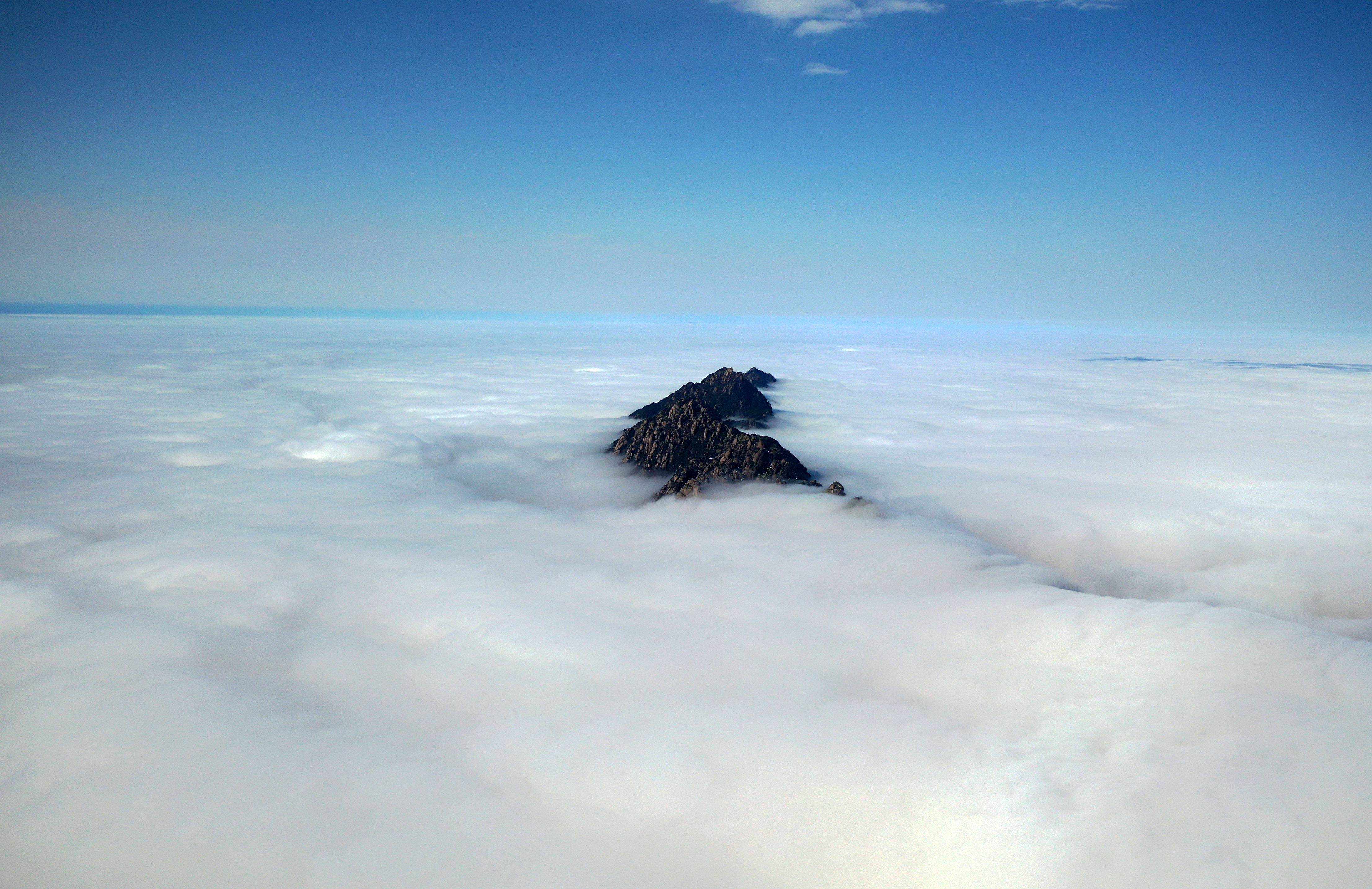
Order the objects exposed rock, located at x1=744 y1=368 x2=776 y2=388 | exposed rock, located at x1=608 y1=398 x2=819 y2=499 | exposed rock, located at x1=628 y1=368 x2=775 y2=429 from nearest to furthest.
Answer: exposed rock, located at x1=608 y1=398 x2=819 y2=499, exposed rock, located at x1=628 y1=368 x2=775 y2=429, exposed rock, located at x1=744 y1=368 x2=776 y2=388

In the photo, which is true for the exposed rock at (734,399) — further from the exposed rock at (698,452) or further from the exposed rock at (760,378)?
the exposed rock at (760,378)

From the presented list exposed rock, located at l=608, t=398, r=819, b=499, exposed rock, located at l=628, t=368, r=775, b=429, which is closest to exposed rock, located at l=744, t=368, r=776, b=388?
exposed rock, located at l=628, t=368, r=775, b=429

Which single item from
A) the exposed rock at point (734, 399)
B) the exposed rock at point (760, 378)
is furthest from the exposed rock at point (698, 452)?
the exposed rock at point (760, 378)

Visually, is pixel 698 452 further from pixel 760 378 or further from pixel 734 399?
pixel 760 378

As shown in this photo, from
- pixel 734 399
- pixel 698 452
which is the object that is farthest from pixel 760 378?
pixel 698 452

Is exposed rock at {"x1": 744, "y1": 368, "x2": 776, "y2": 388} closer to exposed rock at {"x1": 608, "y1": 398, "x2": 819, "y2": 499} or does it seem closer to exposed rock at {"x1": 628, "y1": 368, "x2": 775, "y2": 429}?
exposed rock at {"x1": 628, "y1": 368, "x2": 775, "y2": 429}

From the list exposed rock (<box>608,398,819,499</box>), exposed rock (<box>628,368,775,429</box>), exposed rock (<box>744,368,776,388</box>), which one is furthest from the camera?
exposed rock (<box>744,368,776,388</box>)
